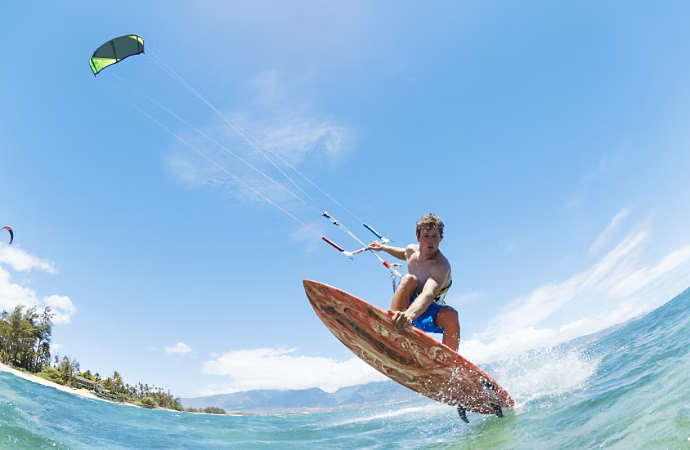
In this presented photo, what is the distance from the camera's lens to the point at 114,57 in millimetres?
13062

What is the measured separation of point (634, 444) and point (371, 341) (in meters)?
3.57

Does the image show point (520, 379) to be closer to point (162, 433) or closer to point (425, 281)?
point (425, 281)

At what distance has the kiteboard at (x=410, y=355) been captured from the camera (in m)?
5.82

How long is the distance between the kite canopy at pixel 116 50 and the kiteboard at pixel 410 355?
425 inches

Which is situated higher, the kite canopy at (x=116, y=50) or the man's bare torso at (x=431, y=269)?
the kite canopy at (x=116, y=50)

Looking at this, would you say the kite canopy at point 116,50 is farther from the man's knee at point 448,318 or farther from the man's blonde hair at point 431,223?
the man's knee at point 448,318

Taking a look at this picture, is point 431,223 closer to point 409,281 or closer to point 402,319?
point 409,281

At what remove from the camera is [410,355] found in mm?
6055

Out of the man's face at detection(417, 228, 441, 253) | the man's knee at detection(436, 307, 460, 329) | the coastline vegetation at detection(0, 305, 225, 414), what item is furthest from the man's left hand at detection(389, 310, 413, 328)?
the coastline vegetation at detection(0, 305, 225, 414)

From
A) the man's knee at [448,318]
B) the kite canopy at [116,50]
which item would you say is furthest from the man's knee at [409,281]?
the kite canopy at [116,50]

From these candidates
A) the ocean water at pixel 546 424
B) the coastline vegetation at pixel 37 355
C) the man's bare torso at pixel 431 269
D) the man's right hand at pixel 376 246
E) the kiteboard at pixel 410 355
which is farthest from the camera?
the coastline vegetation at pixel 37 355

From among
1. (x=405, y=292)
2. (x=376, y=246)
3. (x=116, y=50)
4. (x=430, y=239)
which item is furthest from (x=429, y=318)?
(x=116, y=50)

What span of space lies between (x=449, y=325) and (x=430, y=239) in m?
1.40

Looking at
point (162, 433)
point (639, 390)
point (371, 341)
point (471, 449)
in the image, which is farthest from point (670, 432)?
point (162, 433)
